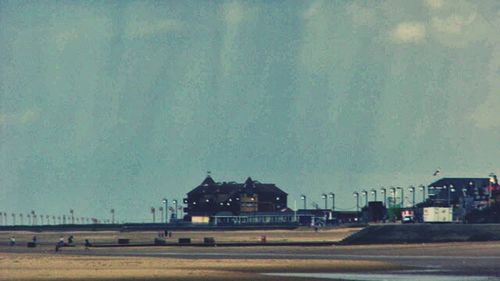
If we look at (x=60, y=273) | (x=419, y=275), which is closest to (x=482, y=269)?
(x=419, y=275)

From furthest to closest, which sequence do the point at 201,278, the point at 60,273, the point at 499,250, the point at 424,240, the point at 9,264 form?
the point at 424,240, the point at 499,250, the point at 9,264, the point at 60,273, the point at 201,278

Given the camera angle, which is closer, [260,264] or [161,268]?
[161,268]

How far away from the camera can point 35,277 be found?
94188 mm

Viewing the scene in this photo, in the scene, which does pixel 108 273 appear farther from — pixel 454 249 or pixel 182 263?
pixel 454 249

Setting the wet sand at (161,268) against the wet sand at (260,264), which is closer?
the wet sand at (161,268)

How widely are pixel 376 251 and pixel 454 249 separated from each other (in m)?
8.50

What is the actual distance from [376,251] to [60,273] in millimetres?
52647

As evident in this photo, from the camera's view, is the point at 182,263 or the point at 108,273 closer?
the point at 108,273

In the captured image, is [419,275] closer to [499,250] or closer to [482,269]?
[482,269]

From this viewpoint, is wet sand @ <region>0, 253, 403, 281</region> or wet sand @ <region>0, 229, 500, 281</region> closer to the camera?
wet sand @ <region>0, 253, 403, 281</region>

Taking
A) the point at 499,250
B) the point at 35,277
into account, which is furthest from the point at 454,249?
the point at 35,277

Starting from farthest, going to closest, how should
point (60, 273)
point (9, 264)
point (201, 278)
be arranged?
point (9, 264), point (60, 273), point (201, 278)

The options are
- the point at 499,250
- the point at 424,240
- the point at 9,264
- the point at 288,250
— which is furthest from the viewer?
the point at 424,240

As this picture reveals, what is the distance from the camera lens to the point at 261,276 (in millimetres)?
95375
